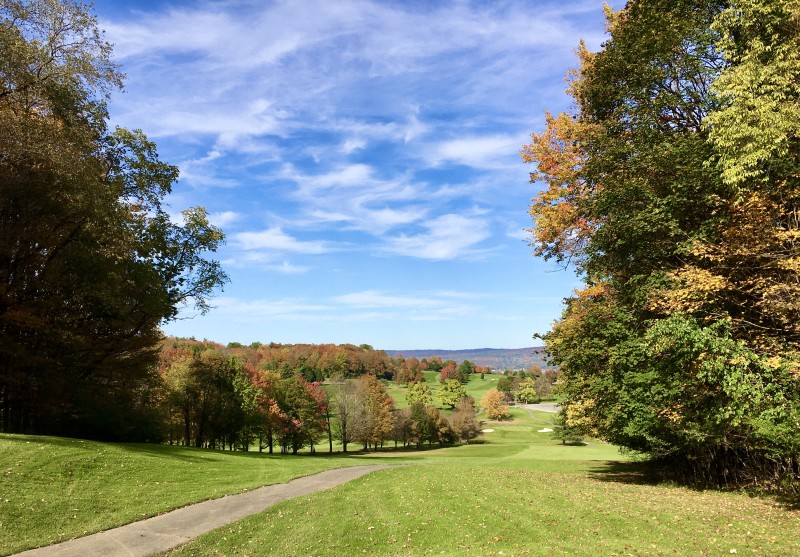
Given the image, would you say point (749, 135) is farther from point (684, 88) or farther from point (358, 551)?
point (358, 551)

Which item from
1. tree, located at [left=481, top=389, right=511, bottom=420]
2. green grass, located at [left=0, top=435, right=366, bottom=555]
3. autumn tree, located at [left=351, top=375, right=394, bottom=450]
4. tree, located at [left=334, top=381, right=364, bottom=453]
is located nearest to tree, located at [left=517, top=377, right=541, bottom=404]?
tree, located at [left=481, top=389, right=511, bottom=420]

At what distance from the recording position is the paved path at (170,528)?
31.3 feet

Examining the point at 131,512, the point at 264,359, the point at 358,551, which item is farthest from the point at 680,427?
the point at 264,359

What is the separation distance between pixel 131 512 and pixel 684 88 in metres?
22.6

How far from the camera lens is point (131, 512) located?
12.3 m

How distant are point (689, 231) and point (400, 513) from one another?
13370 mm

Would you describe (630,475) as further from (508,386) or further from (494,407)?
(508,386)

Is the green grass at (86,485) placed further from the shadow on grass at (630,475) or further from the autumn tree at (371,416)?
the autumn tree at (371,416)

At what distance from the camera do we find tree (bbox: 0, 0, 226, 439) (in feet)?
61.3

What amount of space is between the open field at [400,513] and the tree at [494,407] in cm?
9422

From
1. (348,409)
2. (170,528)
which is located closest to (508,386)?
(348,409)

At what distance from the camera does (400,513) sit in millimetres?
12664

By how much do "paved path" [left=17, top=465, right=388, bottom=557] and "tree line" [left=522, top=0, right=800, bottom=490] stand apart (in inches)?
520

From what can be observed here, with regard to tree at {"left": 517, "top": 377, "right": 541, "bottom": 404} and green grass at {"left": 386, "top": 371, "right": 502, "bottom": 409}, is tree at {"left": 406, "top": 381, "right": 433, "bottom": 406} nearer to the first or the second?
green grass at {"left": 386, "top": 371, "right": 502, "bottom": 409}
